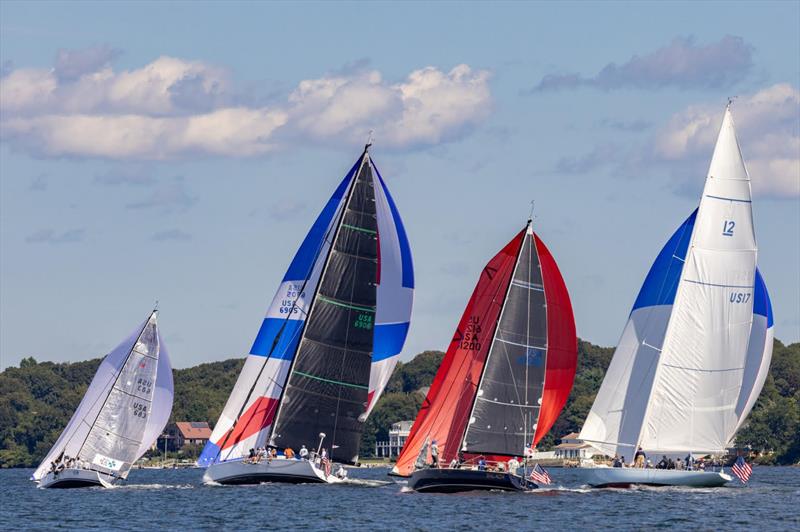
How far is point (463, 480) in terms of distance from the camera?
57.1 m

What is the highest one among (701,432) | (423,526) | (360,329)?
(360,329)

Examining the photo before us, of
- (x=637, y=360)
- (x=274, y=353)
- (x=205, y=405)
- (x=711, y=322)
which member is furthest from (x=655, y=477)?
(x=205, y=405)

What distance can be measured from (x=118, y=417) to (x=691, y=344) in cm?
2517

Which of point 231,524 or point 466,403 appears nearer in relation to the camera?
point 231,524

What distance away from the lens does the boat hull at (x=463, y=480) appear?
56938 millimetres

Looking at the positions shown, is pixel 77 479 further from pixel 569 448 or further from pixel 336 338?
pixel 569 448

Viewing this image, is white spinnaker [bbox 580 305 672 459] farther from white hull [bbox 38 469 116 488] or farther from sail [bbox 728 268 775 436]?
white hull [bbox 38 469 116 488]

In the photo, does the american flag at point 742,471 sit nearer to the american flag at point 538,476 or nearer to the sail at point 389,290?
the american flag at point 538,476

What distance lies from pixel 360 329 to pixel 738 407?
16.6 meters

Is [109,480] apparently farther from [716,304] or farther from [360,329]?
[716,304]

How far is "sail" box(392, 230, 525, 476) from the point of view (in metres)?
59.0

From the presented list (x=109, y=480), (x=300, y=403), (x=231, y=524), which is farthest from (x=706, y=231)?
(x=109, y=480)

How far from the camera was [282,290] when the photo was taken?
220 ft

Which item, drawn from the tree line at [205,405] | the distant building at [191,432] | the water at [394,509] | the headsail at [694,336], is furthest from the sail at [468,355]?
the distant building at [191,432]
